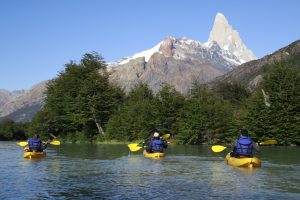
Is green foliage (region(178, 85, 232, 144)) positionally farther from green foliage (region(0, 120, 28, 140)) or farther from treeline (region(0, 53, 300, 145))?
green foliage (region(0, 120, 28, 140))

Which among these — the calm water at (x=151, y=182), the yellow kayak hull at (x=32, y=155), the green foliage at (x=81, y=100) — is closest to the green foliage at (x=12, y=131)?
the green foliage at (x=81, y=100)

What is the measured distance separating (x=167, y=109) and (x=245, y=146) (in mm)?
43761

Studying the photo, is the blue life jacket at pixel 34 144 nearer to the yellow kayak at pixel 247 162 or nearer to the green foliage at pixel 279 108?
the yellow kayak at pixel 247 162

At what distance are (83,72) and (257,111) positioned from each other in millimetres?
36592

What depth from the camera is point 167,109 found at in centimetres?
7219

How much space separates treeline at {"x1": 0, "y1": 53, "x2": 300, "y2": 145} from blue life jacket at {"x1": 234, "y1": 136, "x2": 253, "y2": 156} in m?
32.0

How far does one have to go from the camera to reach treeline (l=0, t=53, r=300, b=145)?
60.5 m

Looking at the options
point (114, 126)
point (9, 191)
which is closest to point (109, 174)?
point (9, 191)

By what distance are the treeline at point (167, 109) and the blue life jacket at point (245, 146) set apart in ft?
105

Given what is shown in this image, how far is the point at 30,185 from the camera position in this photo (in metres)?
21.2

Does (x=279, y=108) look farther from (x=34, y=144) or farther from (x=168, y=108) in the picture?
(x=34, y=144)

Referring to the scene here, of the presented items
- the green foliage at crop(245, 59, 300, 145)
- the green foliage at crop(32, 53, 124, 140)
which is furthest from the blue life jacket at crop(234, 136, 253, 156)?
the green foliage at crop(32, 53, 124, 140)

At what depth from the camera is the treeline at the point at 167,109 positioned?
198 feet

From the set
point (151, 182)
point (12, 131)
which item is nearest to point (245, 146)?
point (151, 182)
